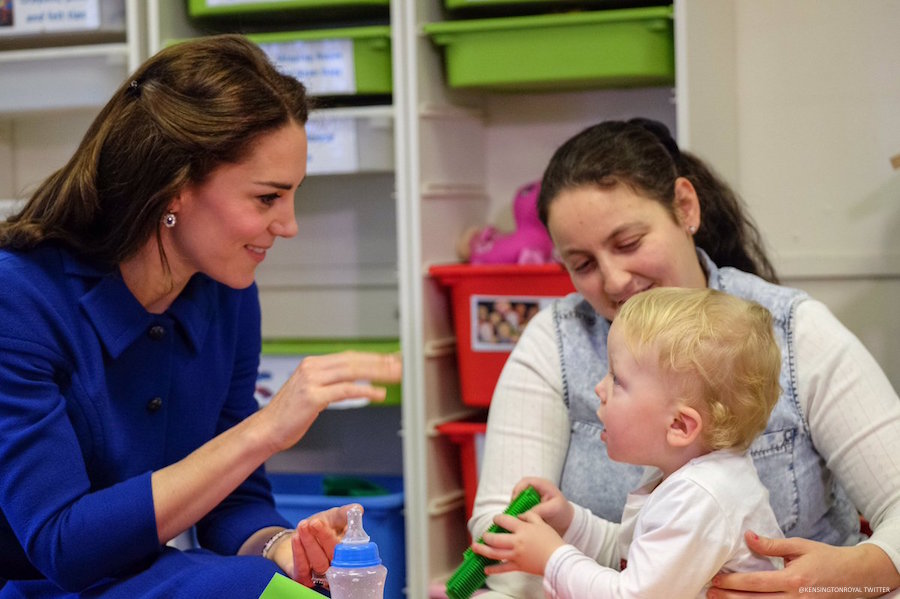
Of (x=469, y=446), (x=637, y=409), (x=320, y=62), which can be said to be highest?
(x=320, y=62)

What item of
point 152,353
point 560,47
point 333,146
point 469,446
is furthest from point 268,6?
point 152,353

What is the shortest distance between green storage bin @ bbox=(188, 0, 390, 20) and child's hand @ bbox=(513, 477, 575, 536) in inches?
50.9

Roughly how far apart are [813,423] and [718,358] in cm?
29

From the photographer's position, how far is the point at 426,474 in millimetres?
2285

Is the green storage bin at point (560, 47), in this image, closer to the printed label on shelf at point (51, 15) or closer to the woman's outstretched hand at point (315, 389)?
the printed label on shelf at point (51, 15)

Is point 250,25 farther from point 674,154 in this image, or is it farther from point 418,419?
point 674,154

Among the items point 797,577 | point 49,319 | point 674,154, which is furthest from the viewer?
point 674,154

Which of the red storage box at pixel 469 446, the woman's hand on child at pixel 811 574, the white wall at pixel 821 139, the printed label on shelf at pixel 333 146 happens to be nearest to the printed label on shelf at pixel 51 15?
the printed label on shelf at pixel 333 146

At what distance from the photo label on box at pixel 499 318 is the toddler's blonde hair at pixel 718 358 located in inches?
41.1

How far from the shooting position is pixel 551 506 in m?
1.29

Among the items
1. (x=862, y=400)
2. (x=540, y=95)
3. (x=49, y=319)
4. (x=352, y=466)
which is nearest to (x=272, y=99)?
(x=49, y=319)

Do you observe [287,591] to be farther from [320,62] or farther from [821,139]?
[821,139]

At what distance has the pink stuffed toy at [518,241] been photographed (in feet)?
7.50

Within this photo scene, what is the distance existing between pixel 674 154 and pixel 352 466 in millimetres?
1500
